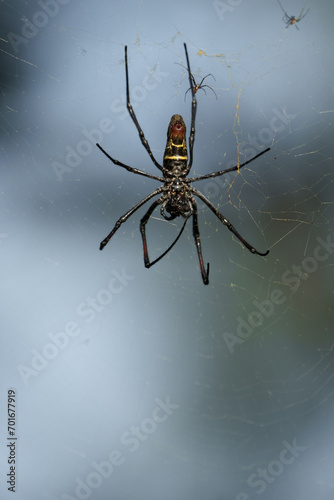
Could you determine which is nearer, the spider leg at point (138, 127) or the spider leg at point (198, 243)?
the spider leg at point (138, 127)

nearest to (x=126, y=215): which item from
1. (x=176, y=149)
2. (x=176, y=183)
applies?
(x=176, y=183)

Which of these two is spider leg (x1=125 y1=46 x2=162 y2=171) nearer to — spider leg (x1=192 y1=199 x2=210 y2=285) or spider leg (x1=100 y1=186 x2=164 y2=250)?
spider leg (x1=100 y1=186 x2=164 y2=250)

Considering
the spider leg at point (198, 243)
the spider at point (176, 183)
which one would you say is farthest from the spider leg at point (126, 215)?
the spider leg at point (198, 243)

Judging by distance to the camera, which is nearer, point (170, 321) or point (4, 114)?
point (4, 114)

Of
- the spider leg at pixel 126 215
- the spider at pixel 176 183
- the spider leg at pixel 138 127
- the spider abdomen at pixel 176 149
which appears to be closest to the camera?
the spider abdomen at pixel 176 149

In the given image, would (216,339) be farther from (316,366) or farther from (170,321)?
(316,366)

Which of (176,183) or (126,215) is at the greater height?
(126,215)

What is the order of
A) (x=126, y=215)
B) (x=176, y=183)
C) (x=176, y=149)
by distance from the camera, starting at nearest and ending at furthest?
(x=176, y=149) → (x=176, y=183) → (x=126, y=215)

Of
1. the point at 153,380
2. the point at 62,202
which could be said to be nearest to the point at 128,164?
the point at 62,202

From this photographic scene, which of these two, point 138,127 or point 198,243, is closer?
point 138,127

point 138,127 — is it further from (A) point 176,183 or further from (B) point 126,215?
(B) point 126,215

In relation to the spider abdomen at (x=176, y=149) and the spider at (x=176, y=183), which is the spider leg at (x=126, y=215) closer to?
the spider at (x=176, y=183)
